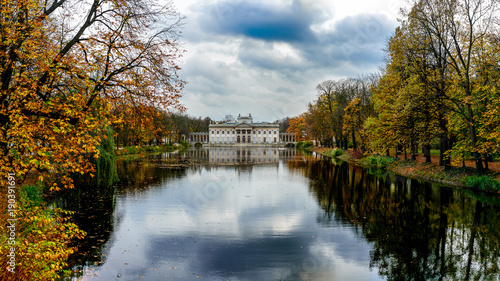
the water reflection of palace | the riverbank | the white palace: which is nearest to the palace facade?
the white palace

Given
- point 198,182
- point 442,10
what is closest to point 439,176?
point 442,10

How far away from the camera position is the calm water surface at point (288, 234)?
7.11 m

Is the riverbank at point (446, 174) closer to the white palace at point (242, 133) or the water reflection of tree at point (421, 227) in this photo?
the water reflection of tree at point (421, 227)

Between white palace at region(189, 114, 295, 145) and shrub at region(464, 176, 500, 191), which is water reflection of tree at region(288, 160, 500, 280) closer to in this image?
shrub at region(464, 176, 500, 191)

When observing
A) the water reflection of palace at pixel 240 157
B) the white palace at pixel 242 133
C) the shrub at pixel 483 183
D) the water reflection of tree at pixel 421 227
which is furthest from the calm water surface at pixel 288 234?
the white palace at pixel 242 133

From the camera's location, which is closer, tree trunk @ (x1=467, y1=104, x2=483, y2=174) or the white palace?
tree trunk @ (x1=467, y1=104, x2=483, y2=174)

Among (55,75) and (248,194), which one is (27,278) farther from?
(248,194)

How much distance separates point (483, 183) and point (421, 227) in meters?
9.41

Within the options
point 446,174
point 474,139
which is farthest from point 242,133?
point 474,139

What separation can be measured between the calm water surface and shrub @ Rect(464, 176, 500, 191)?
3.97 ft

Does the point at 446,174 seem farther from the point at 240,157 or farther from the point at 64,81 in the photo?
the point at 240,157

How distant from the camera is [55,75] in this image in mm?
6410

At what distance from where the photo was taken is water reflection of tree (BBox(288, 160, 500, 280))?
23.4ft

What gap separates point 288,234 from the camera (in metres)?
9.75
